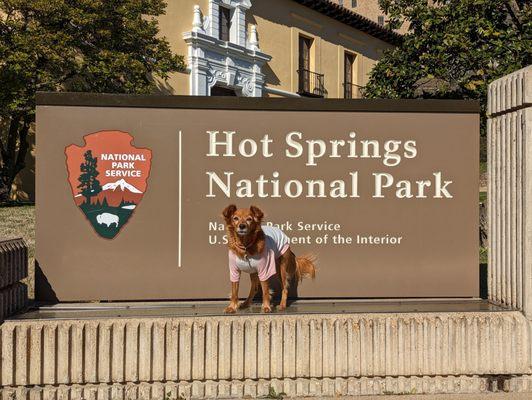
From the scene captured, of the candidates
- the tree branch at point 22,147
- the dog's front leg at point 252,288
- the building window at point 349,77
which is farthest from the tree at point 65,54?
the building window at point 349,77

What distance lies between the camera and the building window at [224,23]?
23.7 metres

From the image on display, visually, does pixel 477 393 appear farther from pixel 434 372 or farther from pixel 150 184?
pixel 150 184

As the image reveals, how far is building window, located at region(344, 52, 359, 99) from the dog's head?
2808 centimetres

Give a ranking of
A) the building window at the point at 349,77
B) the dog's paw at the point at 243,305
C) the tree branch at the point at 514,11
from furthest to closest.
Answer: the building window at the point at 349,77 → the tree branch at the point at 514,11 → the dog's paw at the point at 243,305

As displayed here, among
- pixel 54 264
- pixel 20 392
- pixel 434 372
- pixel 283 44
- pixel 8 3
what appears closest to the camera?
pixel 20 392

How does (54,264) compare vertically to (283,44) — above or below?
below

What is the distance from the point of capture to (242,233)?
3965 mm

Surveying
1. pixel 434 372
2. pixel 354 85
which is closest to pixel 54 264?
pixel 434 372

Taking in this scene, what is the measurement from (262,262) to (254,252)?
3.6 inches

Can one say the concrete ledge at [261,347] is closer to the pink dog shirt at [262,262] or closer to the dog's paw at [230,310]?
the dog's paw at [230,310]

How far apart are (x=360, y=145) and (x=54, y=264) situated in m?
2.46

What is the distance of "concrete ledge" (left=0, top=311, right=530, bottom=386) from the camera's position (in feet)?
12.5

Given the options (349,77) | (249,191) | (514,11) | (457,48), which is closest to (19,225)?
(249,191)

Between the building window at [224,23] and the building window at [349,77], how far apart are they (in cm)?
915
